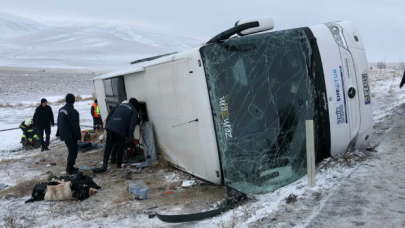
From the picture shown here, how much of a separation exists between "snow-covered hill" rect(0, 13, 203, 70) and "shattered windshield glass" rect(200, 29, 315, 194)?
59.2m

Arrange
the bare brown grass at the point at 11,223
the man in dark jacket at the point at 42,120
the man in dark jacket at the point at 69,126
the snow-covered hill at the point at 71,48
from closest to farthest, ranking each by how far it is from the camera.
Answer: the bare brown grass at the point at 11,223, the man in dark jacket at the point at 69,126, the man in dark jacket at the point at 42,120, the snow-covered hill at the point at 71,48

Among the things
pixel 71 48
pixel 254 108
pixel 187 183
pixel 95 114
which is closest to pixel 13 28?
pixel 71 48

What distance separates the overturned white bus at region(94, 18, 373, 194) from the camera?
13.9 feet

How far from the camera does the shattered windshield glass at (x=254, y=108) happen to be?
13.8ft

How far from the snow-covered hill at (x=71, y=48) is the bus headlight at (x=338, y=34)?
58.9 m

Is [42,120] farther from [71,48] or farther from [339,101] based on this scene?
[71,48]

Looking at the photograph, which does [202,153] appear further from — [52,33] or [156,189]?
[52,33]

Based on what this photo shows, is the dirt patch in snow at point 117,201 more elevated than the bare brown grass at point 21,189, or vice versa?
the bare brown grass at point 21,189

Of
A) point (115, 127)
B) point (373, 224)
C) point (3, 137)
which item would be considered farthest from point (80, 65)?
point (373, 224)

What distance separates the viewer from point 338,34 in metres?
4.56

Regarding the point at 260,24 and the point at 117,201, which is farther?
the point at 117,201

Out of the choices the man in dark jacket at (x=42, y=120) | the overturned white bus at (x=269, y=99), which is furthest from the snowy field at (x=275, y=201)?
the man in dark jacket at (x=42, y=120)

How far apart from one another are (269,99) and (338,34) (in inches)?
53.6

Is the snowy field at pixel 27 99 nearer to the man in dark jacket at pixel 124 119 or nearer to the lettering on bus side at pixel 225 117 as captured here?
the man in dark jacket at pixel 124 119
